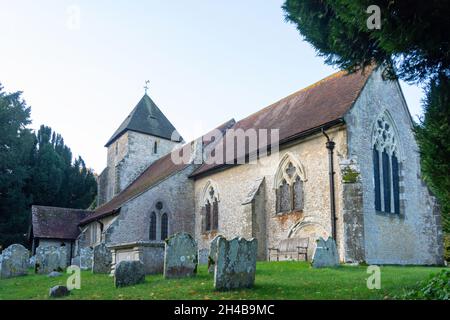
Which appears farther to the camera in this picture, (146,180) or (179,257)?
(146,180)

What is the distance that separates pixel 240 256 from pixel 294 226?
27.2ft

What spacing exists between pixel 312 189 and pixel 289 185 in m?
1.43

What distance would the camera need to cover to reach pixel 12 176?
31.9m

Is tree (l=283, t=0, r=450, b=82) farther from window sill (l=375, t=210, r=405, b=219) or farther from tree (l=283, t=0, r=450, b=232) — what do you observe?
window sill (l=375, t=210, r=405, b=219)

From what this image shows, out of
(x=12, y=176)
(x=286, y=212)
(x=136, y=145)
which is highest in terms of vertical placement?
(x=136, y=145)

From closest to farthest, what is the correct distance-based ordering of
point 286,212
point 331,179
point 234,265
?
1. point 234,265
2. point 331,179
3. point 286,212

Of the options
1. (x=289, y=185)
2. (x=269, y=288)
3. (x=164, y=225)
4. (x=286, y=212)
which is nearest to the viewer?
(x=269, y=288)

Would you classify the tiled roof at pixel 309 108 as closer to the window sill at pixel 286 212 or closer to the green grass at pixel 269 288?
the window sill at pixel 286 212

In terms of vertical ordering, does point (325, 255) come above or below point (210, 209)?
below

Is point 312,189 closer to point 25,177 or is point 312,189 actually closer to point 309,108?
point 309,108

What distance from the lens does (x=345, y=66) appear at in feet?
30.2

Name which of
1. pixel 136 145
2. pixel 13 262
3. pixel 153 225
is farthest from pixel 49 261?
pixel 136 145

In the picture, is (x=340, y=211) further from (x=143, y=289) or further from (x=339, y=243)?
(x=143, y=289)
